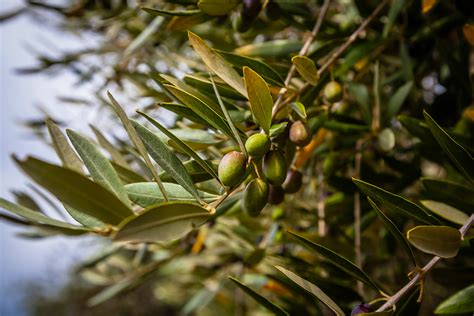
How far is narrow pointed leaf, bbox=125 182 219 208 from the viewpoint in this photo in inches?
17.1

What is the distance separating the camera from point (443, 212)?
547 millimetres

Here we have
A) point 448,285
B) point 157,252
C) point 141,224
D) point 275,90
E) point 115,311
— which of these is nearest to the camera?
point 141,224

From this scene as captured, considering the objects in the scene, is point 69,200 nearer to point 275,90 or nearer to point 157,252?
point 275,90

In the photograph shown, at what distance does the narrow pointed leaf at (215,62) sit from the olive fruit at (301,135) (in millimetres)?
65

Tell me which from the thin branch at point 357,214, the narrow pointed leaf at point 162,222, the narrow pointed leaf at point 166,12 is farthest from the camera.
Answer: the thin branch at point 357,214

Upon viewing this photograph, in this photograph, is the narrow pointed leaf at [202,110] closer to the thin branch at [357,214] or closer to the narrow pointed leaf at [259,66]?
the narrow pointed leaf at [259,66]

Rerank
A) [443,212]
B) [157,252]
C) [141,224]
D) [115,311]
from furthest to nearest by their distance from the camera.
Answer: [115,311], [157,252], [443,212], [141,224]

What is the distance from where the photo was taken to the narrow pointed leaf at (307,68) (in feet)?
1.69

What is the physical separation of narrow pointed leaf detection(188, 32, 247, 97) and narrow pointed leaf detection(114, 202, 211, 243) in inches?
6.7

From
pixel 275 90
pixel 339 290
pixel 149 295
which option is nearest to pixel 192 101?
pixel 275 90

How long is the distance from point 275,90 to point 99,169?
0.31 meters

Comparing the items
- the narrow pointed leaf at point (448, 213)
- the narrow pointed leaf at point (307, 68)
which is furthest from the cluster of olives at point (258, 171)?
the narrow pointed leaf at point (448, 213)

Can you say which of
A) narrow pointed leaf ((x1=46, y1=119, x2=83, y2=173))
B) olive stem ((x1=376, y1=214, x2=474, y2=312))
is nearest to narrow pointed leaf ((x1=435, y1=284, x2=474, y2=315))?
olive stem ((x1=376, y1=214, x2=474, y2=312))

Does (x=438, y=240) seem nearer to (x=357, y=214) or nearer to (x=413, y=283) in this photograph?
(x=413, y=283)
